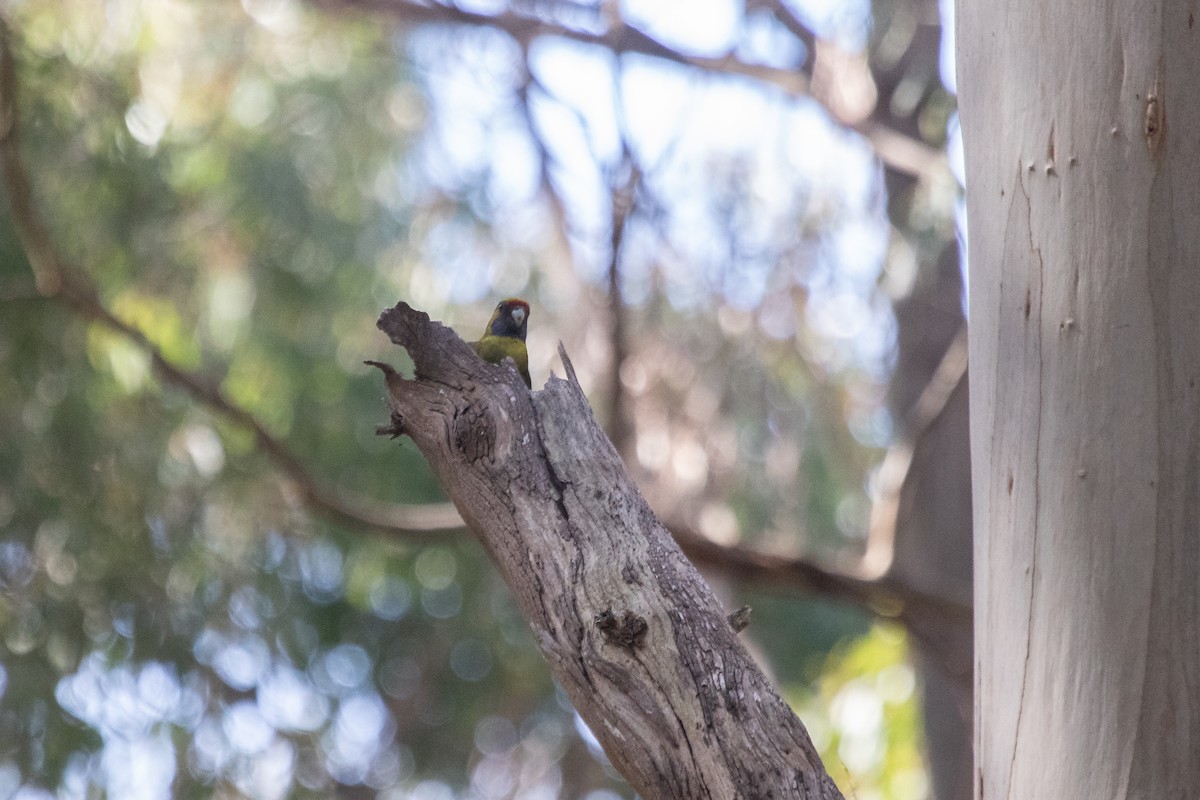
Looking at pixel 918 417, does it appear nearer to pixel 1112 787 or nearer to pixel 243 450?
pixel 243 450

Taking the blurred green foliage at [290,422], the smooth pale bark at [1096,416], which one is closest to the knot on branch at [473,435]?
the smooth pale bark at [1096,416]

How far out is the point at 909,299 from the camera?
6500 millimetres

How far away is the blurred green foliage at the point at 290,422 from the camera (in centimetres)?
568

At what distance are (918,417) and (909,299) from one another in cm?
138

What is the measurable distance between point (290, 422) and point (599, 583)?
188 inches

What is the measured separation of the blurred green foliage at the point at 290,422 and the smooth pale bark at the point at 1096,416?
4193 mm

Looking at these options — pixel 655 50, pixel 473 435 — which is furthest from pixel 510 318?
pixel 473 435

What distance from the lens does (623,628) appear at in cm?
188

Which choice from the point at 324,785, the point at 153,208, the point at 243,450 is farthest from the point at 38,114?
the point at 324,785

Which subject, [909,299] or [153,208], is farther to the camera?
[909,299]

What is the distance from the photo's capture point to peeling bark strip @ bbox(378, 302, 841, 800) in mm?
1843

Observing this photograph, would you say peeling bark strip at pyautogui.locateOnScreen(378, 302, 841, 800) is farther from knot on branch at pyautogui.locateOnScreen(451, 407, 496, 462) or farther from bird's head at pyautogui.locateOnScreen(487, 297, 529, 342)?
bird's head at pyautogui.locateOnScreen(487, 297, 529, 342)

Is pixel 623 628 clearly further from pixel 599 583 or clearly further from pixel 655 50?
pixel 655 50

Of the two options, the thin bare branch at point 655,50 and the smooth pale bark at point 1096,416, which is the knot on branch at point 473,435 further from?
the thin bare branch at point 655,50
